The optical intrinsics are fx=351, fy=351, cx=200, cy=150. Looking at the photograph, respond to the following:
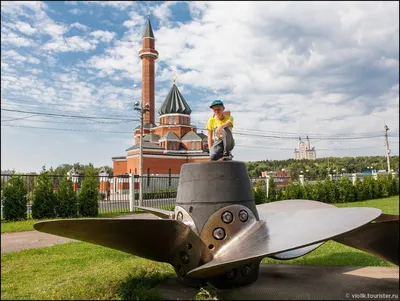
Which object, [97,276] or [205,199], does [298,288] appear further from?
[97,276]

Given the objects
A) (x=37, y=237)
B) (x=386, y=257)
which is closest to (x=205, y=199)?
(x=386, y=257)

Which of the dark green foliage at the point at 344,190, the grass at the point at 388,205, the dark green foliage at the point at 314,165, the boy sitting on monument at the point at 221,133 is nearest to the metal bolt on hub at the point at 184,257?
the boy sitting on monument at the point at 221,133

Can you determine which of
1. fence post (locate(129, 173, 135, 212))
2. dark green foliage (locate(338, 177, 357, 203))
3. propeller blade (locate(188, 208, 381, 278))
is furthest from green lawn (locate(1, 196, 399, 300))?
dark green foliage (locate(338, 177, 357, 203))

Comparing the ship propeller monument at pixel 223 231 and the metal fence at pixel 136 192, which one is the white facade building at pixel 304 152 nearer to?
the metal fence at pixel 136 192

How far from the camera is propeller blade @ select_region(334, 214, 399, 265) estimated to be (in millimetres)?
3060

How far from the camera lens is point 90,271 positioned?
Result: 17.5 feet

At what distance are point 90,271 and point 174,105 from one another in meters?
41.1

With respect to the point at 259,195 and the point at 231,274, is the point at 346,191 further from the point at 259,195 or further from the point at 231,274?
the point at 231,274

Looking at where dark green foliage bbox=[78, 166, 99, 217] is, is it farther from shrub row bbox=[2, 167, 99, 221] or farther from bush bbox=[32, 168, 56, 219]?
bush bbox=[32, 168, 56, 219]

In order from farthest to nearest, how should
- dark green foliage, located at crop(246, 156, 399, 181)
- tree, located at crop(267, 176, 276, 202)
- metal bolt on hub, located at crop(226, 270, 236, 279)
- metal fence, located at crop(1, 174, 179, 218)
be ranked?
dark green foliage, located at crop(246, 156, 399, 181) → tree, located at crop(267, 176, 276, 202) → metal fence, located at crop(1, 174, 179, 218) → metal bolt on hub, located at crop(226, 270, 236, 279)

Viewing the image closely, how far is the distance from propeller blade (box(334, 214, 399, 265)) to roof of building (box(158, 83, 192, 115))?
42471mm

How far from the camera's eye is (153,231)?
3709 mm

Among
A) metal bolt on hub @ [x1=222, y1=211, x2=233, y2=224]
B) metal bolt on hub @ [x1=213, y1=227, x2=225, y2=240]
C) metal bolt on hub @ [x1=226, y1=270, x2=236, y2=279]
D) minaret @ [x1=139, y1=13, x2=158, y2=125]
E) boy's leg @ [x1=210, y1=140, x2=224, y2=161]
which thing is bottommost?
metal bolt on hub @ [x1=226, y1=270, x2=236, y2=279]

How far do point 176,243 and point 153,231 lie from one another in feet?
1.35
